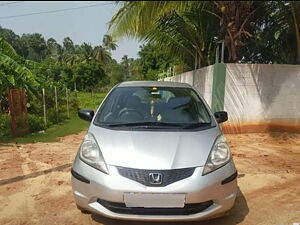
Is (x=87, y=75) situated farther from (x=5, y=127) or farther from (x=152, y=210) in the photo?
(x=152, y=210)

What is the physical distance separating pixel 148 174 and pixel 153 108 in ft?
4.93

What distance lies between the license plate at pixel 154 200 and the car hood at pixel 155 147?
271 millimetres

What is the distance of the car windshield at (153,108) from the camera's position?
4.53 metres

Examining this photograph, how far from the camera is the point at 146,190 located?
11.4ft

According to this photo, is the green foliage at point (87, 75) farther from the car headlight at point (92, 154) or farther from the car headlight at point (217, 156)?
the car headlight at point (217, 156)

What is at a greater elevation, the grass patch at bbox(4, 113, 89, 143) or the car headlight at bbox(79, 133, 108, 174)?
the car headlight at bbox(79, 133, 108, 174)

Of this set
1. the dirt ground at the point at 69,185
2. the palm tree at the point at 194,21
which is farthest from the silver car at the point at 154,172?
the palm tree at the point at 194,21

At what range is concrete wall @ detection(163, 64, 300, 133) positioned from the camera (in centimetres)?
973

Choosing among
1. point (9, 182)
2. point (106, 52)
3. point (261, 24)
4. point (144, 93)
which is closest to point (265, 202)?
point (144, 93)

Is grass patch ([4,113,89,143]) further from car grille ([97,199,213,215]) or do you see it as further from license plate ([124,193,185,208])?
license plate ([124,193,185,208])

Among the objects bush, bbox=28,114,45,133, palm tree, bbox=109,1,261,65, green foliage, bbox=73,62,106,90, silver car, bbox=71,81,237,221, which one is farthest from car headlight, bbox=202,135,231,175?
green foliage, bbox=73,62,106,90

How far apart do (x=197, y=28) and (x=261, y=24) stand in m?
2.14

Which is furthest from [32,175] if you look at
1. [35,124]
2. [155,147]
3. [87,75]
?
[87,75]

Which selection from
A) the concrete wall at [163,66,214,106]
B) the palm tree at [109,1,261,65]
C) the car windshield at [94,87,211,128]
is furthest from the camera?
the concrete wall at [163,66,214,106]
